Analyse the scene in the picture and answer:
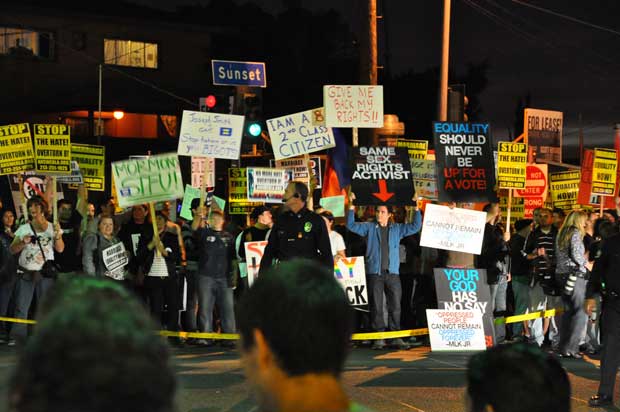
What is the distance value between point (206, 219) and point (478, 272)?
4.26 m

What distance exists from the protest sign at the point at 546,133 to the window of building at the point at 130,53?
20.7m

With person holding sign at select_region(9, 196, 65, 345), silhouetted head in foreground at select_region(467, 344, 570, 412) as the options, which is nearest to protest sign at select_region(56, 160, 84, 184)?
person holding sign at select_region(9, 196, 65, 345)

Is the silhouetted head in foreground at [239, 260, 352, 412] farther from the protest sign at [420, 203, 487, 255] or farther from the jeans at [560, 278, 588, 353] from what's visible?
the jeans at [560, 278, 588, 353]

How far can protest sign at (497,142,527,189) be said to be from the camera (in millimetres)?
17359

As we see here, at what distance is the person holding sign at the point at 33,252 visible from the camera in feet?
44.8

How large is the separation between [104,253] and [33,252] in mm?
983

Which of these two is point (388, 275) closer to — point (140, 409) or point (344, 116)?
point (344, 116)

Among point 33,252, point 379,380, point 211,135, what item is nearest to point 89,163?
point 211,135

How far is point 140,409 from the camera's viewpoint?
133cm

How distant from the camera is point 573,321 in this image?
1350cm

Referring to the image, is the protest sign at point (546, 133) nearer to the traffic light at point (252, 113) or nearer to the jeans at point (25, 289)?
the traffic light at point (252, 113)

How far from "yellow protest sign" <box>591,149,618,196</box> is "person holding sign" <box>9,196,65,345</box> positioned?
417 inches

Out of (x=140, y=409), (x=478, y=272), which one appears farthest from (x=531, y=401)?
(x=478, y=272)

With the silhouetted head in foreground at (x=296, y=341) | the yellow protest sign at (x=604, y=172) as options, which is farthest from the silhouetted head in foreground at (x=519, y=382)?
the yellow protest sign at (x=604, y=172)
